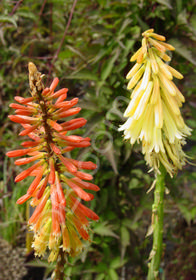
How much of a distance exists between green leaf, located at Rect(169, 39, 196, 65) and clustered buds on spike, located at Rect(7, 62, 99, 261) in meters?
0.53

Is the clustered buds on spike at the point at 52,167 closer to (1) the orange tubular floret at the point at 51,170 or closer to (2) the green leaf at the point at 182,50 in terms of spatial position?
(1) the orange tubular floret at the point at 51,170

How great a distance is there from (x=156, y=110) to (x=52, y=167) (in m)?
0.22

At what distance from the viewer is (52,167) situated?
0.54 m

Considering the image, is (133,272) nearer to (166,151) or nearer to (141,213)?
(141,213)

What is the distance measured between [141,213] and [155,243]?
2.10 feet

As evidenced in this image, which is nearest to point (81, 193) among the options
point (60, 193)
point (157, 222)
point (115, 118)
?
point (60, 193)

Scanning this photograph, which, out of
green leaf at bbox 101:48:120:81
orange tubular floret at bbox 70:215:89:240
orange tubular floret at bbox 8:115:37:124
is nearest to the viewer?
orange tubular floret at bbox 8:115:37:124

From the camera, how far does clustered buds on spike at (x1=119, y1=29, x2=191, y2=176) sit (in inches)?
20.4

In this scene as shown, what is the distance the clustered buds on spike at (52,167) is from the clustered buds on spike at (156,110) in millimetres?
103

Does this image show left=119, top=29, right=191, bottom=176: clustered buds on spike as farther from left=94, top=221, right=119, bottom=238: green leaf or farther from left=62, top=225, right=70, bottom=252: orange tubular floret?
left=94, top=221, right=119, bottom=238: green leaf

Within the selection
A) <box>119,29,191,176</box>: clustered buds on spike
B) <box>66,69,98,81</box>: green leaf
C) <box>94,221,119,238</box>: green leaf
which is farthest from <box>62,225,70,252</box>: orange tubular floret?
<box>66,69,98,81</box>: green leaf

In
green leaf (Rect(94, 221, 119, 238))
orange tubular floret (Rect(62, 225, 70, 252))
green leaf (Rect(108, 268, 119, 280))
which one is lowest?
green leaf (Rect(108, 268, 119, 280))

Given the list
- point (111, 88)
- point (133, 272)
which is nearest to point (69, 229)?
point (111, 88)

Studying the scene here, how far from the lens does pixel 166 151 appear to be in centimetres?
58
